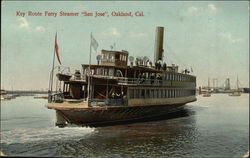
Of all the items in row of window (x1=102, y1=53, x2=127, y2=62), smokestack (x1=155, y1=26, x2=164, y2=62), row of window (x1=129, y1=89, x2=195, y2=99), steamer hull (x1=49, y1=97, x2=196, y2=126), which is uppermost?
smokestack (x1=155, y1=26, x2=164, y2=62)

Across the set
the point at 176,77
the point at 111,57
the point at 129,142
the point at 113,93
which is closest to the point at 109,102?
the point at 113,93

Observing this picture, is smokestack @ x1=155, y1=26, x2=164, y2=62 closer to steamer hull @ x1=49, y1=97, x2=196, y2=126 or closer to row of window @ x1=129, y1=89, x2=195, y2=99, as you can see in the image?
row of window @ x1=129, y1=89, x2=195, y2=99

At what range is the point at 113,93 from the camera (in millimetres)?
26922

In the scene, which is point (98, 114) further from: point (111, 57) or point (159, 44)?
point (159, 44)

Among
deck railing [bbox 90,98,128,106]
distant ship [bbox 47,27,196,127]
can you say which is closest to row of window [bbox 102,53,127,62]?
distant ship [bbox 47,27,196,127]

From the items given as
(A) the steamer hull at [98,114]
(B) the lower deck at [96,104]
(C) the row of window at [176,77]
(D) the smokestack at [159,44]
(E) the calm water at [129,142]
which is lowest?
(E) the calm water at [129,142]

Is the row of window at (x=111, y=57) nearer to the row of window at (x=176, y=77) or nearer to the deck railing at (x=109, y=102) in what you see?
the deck railing at (x=109, y=102)

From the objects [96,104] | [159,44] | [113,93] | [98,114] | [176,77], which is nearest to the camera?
[96,104]

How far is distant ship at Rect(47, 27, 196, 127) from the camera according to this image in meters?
22.7

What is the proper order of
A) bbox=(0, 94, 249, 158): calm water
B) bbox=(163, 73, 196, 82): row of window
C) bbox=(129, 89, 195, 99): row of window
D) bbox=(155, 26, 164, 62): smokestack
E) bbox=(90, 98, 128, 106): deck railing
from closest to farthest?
bbox=(0, 94, 249, 158): calm water, bbox=(90, 98, 128, 106): deck railing, bbox=(129, 89, 195, 99): row of window, bbox=(163, 73, 196, 82): row of window, bbox=(155, 26, 164, 62): smokestack

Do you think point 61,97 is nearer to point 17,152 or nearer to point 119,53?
point 119,53

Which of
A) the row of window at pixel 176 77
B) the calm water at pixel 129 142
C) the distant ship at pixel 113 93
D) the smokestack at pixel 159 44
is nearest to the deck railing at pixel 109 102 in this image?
the distant ship at pixel 113 93

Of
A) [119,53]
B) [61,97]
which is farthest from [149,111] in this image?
[61,97]

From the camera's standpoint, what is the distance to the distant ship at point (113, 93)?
22.7m
